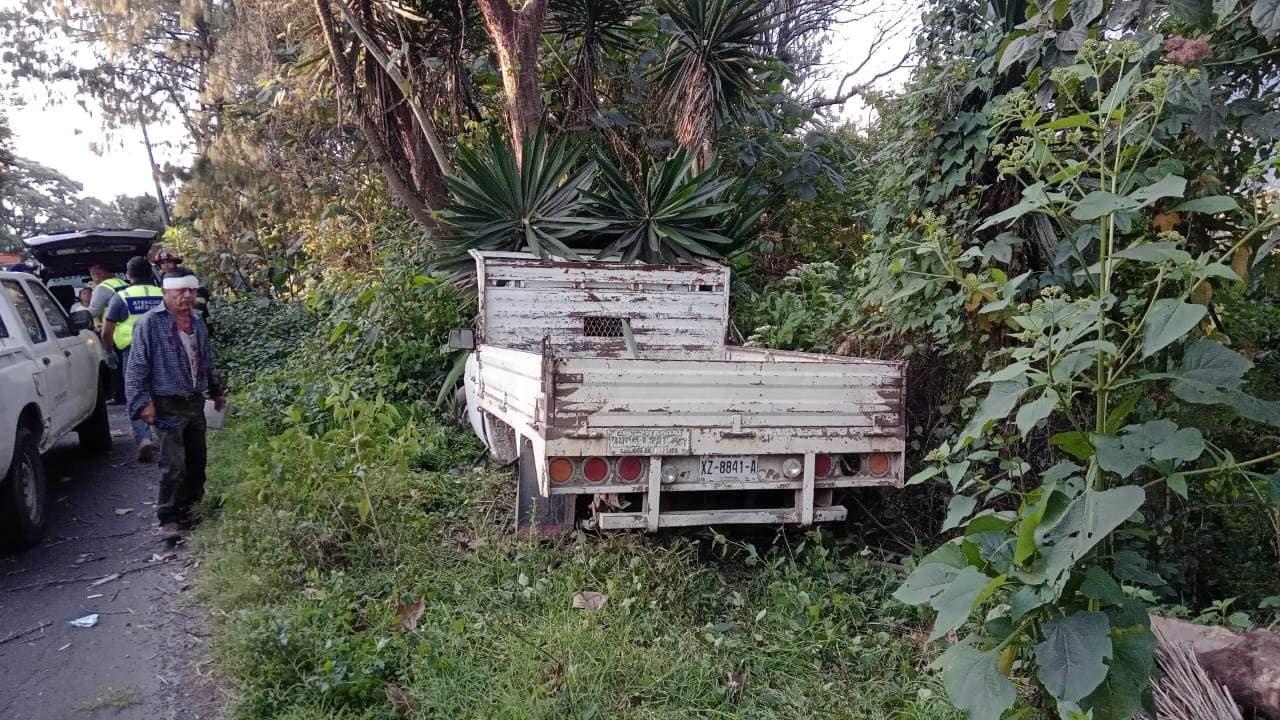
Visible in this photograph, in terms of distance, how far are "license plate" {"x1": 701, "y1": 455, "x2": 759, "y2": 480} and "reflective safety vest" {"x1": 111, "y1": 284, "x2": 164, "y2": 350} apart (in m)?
5.76

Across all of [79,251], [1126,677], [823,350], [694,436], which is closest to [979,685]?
[1126,677]

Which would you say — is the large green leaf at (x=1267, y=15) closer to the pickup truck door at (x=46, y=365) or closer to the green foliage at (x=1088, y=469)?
the green foliage at (x=1088, y=469)

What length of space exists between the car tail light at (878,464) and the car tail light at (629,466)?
1237 millimetres

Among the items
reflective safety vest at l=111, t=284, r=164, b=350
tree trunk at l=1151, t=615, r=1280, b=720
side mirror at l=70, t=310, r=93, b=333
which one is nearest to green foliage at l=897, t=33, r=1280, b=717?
tree trunk at l=1151, t=615, r=1280, b=720

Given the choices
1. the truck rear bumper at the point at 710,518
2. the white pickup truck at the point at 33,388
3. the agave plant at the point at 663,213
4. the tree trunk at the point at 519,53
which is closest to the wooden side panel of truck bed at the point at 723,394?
the truck rear bumper at the point at 710,518

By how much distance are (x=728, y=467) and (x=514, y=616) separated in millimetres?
1290

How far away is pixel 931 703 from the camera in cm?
317

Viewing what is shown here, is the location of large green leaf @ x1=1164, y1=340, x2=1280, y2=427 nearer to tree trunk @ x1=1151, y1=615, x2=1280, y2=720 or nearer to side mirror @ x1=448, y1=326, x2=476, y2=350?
tree trunk @ x1=1151, y1=615, x2=1280, y2=720

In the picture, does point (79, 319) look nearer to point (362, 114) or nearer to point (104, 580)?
point (104, 580)

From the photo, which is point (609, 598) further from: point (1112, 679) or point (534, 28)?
point (534, 28)

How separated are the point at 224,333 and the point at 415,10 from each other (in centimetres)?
555

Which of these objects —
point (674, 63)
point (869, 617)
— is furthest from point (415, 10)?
point (869, 617)

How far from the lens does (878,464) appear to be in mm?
4418

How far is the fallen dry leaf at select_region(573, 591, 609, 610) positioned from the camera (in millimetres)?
3895
